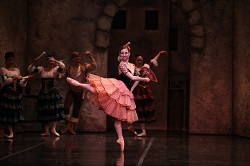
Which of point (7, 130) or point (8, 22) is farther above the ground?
point (8, 22)

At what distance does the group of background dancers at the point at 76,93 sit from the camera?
28.4ft

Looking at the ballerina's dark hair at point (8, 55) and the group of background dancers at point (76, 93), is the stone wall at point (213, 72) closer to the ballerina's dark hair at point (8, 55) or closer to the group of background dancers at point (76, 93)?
the group of background dancers at point (76, 93)

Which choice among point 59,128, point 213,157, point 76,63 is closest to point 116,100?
point 213,157

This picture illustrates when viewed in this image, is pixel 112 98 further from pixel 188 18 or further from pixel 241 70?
pixel 188 18

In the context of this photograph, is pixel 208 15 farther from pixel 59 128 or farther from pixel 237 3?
pixel 59 128

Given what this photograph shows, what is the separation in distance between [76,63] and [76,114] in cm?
102

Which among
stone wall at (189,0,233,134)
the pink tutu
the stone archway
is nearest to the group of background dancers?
the pink tutu

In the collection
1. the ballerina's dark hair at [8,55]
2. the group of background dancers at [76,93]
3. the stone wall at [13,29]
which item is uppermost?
the stone wall at [13,29]

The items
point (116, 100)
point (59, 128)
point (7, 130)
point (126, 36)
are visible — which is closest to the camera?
point (116, 100)

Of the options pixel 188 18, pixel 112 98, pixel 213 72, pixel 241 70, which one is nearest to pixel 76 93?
pixel 188 18

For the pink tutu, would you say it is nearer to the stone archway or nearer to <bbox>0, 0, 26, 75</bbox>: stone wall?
<bbox>0, 0, 26, 75</bbox>: stone wall

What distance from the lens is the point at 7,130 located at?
41.3 feet

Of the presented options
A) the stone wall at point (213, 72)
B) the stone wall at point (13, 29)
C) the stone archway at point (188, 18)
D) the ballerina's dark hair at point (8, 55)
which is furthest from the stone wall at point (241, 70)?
the ballerina's dark hair at point (8, 55)

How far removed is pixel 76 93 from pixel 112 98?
4.22 metres
